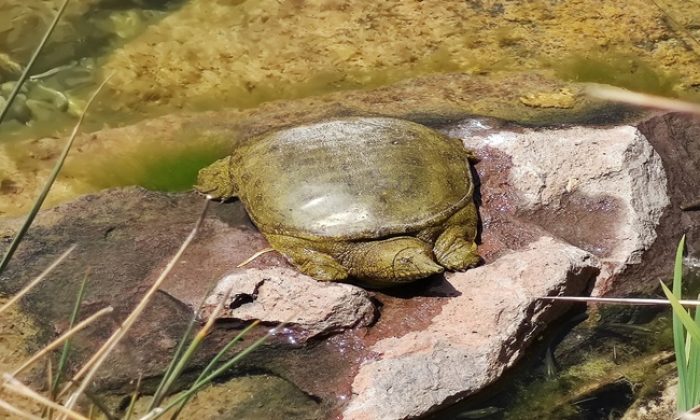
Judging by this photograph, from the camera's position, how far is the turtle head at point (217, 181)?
3.64m

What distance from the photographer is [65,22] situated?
5105 millimetres

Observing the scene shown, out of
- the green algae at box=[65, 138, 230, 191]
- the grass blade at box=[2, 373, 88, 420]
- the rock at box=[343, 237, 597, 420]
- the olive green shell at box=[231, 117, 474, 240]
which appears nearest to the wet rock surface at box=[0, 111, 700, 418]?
the rock at box=[343, 237, 597, 420]

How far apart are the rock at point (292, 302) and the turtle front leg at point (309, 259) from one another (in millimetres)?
68

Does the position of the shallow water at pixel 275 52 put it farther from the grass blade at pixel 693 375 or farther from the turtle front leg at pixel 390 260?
the grass blade at pixel 693 375

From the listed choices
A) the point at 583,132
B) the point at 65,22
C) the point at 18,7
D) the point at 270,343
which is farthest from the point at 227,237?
the point at 18,7

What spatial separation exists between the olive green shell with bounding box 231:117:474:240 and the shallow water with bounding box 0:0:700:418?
2.57 feet

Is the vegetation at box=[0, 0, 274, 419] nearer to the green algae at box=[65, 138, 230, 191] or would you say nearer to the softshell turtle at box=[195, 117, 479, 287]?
the softshell turtle at box=[195, 117, 479, 287]

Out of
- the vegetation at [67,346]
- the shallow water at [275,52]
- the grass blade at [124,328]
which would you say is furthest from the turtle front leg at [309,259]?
the grass blade at [124,328]

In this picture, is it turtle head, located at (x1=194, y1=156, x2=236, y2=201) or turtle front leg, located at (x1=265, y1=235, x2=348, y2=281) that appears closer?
turtle front leg, located at (x1=265, y1=235, x2=348, y2=281)

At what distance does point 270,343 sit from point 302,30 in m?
2.62

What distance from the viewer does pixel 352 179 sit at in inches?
129

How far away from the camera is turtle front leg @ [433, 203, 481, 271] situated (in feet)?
10.8

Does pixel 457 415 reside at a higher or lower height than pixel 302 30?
lower

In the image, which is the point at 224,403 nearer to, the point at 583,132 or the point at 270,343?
the point at 270,343
